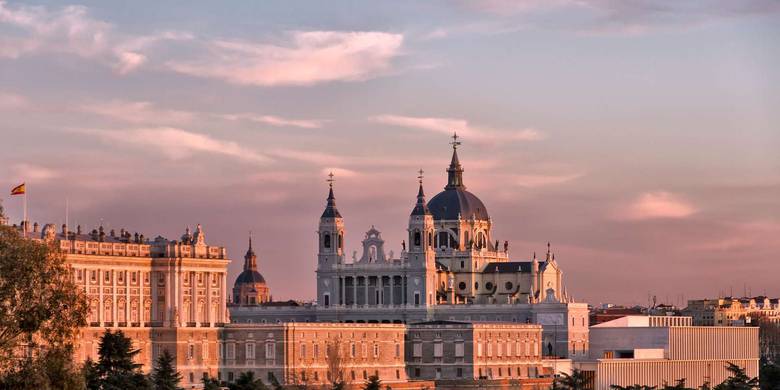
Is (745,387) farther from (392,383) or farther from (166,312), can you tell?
(166,312)

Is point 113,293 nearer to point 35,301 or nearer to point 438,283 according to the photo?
point 438,283

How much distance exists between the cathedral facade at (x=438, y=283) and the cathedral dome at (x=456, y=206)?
10 cm

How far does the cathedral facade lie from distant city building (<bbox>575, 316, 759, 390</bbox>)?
331cm

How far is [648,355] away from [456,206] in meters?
24.7

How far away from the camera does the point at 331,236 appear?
7441 inches

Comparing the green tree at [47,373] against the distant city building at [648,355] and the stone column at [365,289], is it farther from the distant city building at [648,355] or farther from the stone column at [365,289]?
the stone column at [365,289]

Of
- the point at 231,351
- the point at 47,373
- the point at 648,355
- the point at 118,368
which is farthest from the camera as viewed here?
the point at 648,355

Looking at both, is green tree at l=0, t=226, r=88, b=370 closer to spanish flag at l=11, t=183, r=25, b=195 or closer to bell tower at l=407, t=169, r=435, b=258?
spanish flag at l=11, t=183, r=25, b=195

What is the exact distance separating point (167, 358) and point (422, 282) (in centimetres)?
6593

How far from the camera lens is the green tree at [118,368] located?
101000mm

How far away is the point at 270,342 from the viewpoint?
147 metres

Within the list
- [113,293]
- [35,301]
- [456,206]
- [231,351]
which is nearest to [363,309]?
[456,206]

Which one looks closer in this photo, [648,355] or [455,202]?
[648,355]

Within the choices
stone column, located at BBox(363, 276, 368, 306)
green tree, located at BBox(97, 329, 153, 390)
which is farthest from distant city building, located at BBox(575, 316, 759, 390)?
green tree, located at BBox(97, 329, 153, 390)
